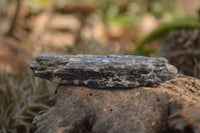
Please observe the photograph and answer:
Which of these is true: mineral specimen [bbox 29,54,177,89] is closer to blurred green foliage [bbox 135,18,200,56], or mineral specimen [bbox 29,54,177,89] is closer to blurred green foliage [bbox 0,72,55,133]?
blurred green foliage [bbox 0,72,55,133]

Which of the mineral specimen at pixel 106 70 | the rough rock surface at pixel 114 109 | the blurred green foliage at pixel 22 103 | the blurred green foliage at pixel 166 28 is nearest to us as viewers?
the rough rock surface at pixel 114 109

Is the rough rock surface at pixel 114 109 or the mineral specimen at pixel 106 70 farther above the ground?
the mineral specimen at pixel 106 70

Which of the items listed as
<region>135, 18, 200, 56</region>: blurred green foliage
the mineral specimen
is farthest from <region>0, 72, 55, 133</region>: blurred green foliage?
<region>135, 18, 200, 56</region>: blurred green foliage

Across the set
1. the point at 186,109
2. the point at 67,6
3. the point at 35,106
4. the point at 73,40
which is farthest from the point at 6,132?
the point at 67,6

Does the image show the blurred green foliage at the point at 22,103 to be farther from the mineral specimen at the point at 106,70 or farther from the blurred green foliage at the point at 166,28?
the blurred green foliage at the point at 166,28

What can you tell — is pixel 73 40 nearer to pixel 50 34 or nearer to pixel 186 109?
pixel 50 34

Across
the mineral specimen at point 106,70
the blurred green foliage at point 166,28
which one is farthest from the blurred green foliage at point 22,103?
the blurred green foliage at point 166,28
